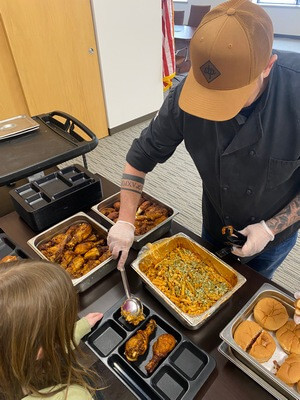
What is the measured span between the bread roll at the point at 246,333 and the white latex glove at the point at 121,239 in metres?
0.45

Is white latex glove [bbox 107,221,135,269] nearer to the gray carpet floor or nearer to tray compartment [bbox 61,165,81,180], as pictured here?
tray compartment [bbox 61,165,81,180]

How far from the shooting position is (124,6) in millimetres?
3191

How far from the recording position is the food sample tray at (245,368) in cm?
74

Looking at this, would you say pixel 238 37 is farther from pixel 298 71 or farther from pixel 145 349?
pixel 145 349

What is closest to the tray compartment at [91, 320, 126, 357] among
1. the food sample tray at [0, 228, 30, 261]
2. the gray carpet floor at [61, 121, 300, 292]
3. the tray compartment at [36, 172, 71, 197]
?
the food sample tray at [0, 228, 30, 261]

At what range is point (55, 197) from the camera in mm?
1282

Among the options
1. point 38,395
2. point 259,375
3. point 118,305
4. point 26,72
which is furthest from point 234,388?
point 26,72

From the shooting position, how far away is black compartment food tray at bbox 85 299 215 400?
769mm

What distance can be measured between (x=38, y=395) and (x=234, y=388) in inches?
20.1

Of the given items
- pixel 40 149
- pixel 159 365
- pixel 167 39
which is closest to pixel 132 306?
pixel 159 365

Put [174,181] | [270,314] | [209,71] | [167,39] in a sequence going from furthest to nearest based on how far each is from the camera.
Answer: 1. [167,39]
2. [174,181]
3. [270,314]
4. [209,71]

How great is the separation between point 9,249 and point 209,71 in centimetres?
101

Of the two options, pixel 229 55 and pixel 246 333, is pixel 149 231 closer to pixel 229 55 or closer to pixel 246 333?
pixel 246 333

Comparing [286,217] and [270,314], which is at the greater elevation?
[286,217]
